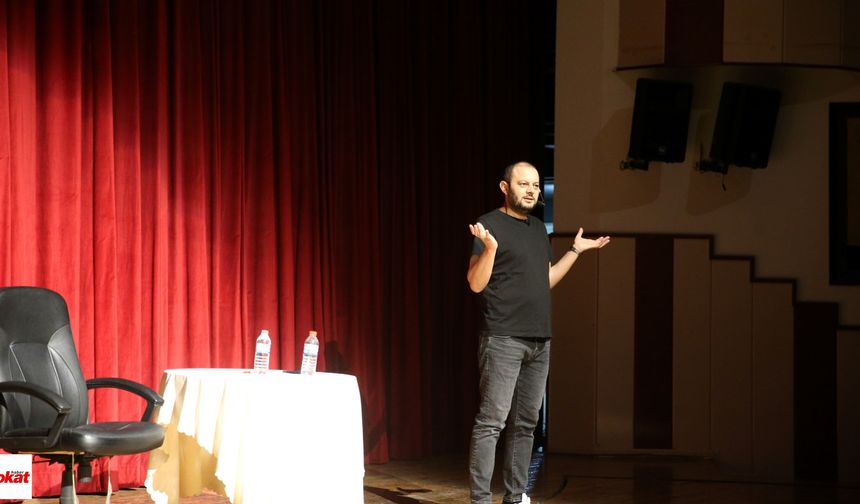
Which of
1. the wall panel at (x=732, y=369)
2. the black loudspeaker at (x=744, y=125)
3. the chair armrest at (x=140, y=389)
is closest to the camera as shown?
the chair armrest at (x=140, y=389)

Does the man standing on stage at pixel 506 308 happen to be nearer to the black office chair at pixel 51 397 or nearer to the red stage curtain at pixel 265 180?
the black office chair at pixel 51 397

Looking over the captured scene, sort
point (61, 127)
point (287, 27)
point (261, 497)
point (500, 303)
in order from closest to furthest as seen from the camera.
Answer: point (261, 497) → point (500, 303) → point (61, 127) → point (287, 27)

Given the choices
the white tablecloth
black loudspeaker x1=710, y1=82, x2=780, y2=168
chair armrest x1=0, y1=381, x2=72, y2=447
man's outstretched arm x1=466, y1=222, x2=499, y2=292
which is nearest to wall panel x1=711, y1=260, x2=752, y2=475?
black loudspeaker x1=710, y1=82, x2=780, y2=168

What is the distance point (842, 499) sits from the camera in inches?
217

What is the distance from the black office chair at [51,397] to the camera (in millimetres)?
3830

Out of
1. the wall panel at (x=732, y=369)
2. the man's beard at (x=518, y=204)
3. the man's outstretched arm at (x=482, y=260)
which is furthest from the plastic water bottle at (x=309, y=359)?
the wall panel at (x=732, y=369)

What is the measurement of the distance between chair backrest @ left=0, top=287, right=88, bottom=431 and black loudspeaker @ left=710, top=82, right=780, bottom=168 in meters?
3.89

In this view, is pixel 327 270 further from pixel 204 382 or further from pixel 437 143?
pixel 204 382

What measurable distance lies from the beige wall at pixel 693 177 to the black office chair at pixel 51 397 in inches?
131

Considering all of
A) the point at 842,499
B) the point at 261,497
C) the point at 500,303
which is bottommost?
the point at 842,499

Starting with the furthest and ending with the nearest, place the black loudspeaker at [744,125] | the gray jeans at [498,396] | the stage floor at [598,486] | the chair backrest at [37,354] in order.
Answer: the black loudspeaker at [744,125]
the stage floor at [598,486]
the gray jeans at [498,396]
the chair backrest at [37,354]

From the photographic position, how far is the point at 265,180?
559 centimetres

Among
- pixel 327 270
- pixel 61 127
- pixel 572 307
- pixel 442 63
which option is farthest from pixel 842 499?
pixel 61 127

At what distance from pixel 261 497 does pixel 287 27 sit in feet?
9.29
